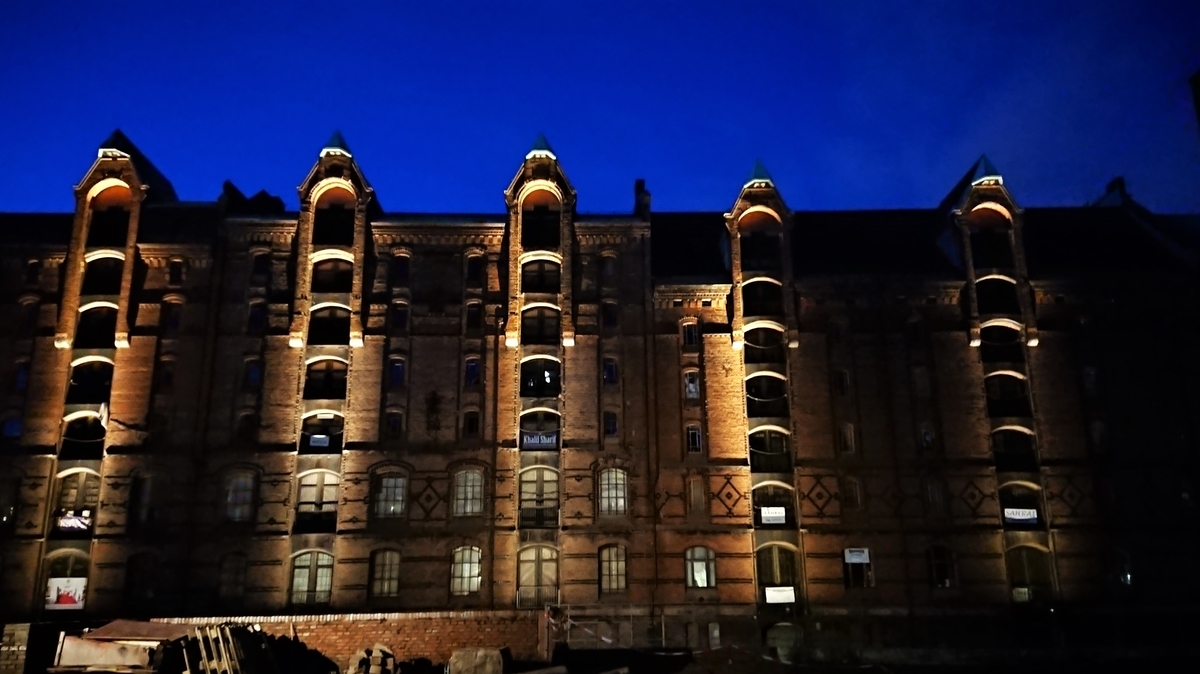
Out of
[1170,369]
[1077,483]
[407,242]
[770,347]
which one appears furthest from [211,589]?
[1170,369]

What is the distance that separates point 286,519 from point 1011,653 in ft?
102

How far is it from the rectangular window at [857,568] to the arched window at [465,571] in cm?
1587

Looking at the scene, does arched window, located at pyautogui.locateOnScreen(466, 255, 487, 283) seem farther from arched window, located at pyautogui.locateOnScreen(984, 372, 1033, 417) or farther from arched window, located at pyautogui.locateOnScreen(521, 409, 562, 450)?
arched window, located at pyautogui.locateOnScreen(984, 372, 1033, 417)

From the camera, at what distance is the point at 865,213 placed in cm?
5128

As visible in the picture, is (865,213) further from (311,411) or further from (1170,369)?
(311,411)

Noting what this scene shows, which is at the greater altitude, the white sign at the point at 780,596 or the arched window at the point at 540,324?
the arched window at the point at 540,324

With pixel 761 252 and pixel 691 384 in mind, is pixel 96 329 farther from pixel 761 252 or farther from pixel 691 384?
pixel 761 252

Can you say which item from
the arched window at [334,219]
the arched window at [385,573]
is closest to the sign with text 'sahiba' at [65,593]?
the arched window at [385,573]

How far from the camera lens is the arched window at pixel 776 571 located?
42.0m

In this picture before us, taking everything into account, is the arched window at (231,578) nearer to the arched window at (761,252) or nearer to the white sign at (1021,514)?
the arched window at (761,252)

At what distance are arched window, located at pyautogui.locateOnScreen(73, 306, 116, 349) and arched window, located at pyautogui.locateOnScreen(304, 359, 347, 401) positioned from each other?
353 inches

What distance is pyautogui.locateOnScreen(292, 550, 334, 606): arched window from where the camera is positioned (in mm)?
41250

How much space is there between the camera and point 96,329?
4459 cm


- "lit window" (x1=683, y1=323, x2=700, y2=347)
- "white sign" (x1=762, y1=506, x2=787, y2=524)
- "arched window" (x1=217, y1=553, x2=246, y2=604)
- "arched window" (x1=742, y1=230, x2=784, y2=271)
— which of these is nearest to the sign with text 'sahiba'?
"arched window" (x1=217, y1=553, x2=246, y2=604)
